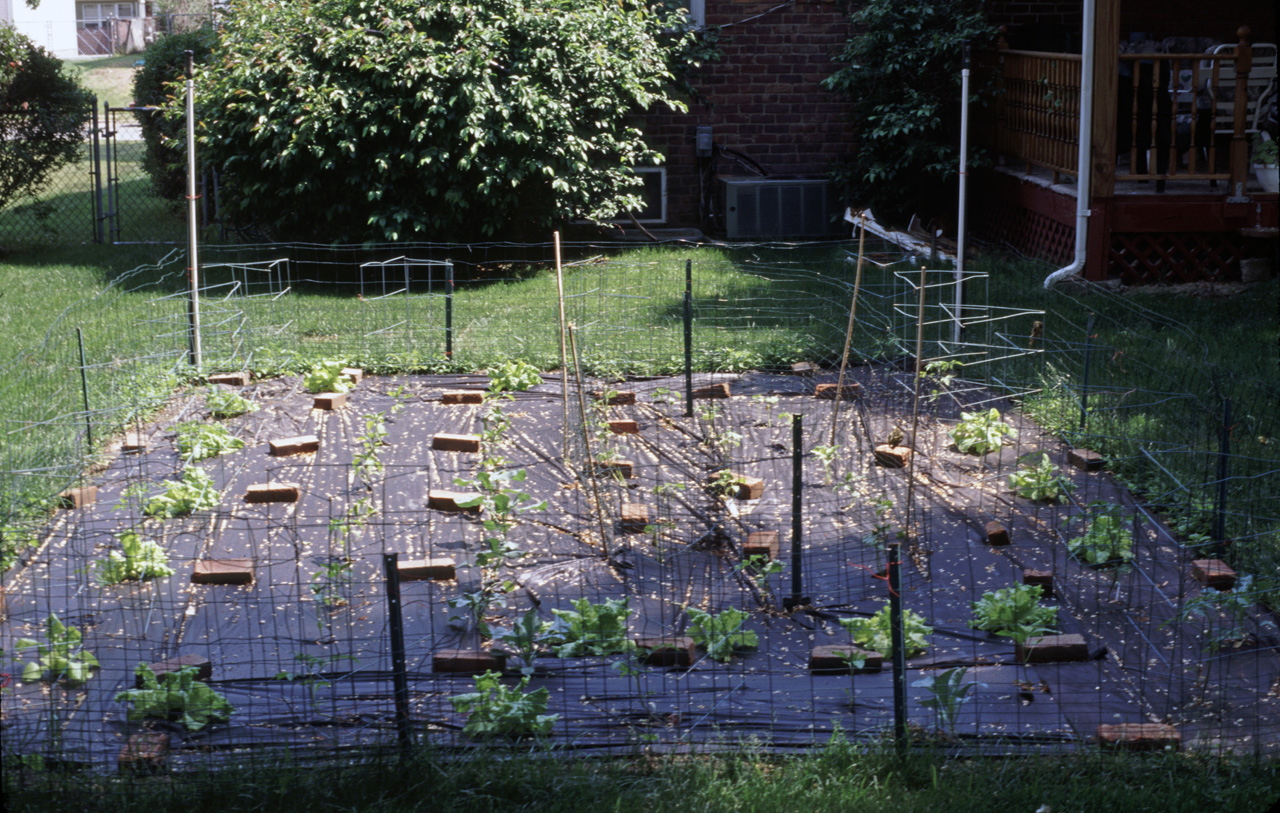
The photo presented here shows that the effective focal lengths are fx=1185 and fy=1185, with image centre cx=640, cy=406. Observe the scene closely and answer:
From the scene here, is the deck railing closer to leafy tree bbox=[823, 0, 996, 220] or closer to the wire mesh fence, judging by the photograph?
leafy tree bbox=[823, 0, 996, 220]

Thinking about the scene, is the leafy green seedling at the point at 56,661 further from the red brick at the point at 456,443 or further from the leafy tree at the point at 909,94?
the leafy tree at the point at 909,94

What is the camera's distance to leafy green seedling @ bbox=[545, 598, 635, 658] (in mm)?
4223

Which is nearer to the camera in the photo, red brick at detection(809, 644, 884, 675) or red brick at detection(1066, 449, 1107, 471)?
red brick at detection(809, 644, 884, 675)

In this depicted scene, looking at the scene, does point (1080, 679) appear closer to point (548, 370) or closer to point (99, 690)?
point (99, 690)

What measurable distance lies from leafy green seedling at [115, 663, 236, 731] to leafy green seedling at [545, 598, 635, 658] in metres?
1.14

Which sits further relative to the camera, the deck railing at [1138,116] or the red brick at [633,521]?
the deck railing at [1138,116]

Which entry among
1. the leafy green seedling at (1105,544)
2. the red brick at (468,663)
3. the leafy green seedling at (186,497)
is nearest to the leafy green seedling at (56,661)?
the red brick at (468,663)

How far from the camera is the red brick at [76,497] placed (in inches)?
222

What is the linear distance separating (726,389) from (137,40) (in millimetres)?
36012

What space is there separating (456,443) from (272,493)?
4.09ft

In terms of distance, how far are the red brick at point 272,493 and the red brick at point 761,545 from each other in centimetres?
228

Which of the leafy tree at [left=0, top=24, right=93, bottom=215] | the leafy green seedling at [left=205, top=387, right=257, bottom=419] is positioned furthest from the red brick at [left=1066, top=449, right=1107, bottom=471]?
the leafy tree at [left=0, top=24, right=93, bottom=215]

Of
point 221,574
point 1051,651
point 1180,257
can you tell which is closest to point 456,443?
point 221,574

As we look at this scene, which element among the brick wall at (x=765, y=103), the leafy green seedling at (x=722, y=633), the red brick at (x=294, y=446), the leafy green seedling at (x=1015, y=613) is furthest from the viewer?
the brick wall at (x=765, y=103)
